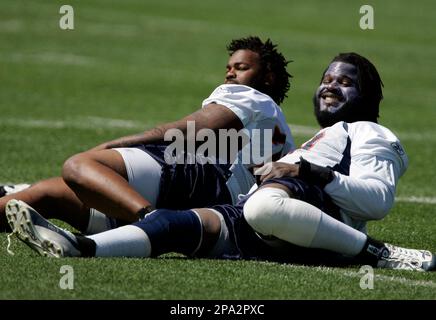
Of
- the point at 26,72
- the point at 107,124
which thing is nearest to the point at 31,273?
the point at 107,124

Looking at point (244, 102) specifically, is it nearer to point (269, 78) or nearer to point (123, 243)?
point (269, 78)

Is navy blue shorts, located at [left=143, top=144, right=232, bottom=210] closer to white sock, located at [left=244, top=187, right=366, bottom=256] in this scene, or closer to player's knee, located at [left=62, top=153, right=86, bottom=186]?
player's knee, located at [left=62, top=153, right=86, bottom=186]

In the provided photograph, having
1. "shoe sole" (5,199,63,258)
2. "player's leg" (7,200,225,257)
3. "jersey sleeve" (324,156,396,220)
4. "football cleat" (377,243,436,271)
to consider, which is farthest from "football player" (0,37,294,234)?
"football cleat" (377,243,436,271)

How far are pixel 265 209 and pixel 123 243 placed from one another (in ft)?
2.58

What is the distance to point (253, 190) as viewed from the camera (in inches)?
251

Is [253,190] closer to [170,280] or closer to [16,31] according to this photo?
[170,280]

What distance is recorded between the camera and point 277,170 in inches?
241

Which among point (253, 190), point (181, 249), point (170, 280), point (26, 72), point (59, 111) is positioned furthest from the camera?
point (26, 72)

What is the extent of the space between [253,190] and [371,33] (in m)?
22.1

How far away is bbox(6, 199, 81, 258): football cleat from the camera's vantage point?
5.60 meters

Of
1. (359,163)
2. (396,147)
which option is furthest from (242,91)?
(396,147)

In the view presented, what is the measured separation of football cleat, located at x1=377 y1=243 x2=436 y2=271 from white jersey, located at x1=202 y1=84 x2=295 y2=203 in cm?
103

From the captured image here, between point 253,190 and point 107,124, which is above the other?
point 253,190

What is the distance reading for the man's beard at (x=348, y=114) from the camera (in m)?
6.65
